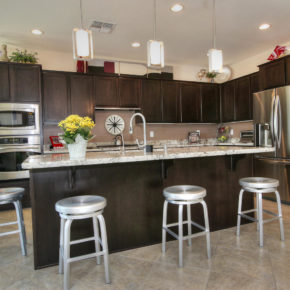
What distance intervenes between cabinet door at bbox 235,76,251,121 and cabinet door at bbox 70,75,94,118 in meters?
3.06

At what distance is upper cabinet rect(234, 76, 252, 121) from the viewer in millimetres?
4754

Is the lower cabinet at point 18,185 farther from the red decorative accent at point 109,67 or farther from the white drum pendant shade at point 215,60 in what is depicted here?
the white drum pendant shade at point 215,60

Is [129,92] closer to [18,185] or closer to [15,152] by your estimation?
[15,152]

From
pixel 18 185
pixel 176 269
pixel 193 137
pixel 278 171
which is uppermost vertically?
pixel 193 137

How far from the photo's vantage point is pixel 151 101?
16.2ft

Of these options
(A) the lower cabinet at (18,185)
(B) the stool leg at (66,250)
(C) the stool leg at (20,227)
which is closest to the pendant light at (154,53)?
(B) the stool leg at (66,250)

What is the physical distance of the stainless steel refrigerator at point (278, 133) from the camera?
12.3 ft

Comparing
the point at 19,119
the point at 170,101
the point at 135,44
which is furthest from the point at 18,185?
the point at 170,101

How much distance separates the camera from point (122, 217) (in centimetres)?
228

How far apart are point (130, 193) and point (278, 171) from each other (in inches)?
110

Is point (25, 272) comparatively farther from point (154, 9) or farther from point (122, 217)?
point (154, 9)

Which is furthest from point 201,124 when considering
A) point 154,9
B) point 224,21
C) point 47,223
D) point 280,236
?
point 47,223

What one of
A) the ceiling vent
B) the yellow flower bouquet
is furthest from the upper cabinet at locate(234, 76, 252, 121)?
the yellow flower bouquet

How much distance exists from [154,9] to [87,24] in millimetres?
1067
